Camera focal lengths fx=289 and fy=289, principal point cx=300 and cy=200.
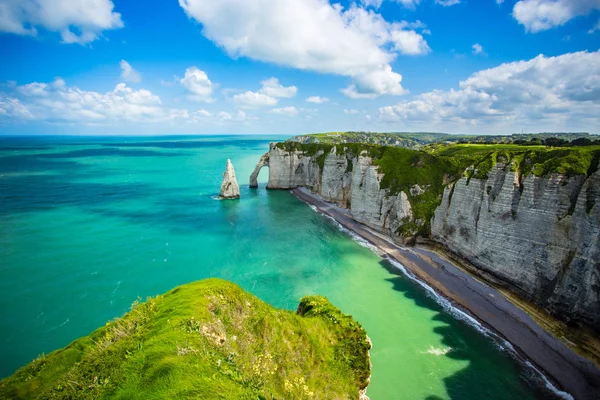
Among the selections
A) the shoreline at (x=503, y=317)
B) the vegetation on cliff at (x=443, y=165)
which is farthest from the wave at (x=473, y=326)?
the vegetation on cliff at (x=443, y=165)

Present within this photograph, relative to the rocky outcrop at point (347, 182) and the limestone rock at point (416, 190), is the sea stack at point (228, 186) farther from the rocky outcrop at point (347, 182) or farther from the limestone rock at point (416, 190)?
the limestone rock at point (416, 190)

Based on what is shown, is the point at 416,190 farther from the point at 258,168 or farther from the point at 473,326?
the point at 258,168

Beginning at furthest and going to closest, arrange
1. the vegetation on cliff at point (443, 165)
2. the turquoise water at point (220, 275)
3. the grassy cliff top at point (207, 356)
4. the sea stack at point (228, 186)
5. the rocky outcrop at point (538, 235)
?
the sea stack at point (228, 186) < the vegetation on cliff at point (443, 165) < the rocky outcrop at point (538, 235) < the turquoise water at point (220, 275) < the grassy cliff top at point (207, 356)

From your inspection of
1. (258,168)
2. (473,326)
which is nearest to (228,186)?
(258,168)

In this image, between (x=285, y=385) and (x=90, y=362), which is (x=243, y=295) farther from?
(x=90, y=362)

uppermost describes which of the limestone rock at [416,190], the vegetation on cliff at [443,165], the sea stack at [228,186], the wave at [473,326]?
the vegetation on cliff at [443,165]

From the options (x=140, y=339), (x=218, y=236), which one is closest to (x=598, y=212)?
(x=140, y=339)
